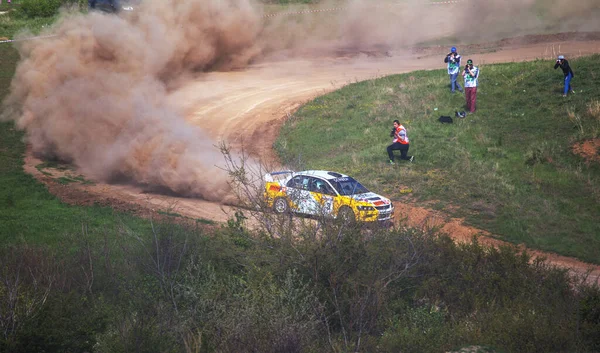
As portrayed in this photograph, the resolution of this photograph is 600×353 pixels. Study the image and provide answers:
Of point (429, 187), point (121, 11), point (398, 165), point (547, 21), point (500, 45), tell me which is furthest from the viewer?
point (547, 21)

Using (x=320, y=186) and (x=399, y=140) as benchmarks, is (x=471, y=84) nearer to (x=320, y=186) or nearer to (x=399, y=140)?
(x=399, y=140)

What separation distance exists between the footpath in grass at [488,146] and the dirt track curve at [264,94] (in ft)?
4.81

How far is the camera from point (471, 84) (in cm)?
2605

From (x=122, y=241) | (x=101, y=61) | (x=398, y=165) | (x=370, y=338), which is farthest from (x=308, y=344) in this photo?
(x=101, y=61)

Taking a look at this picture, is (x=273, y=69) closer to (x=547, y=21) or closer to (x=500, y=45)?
(x=500, y=45)

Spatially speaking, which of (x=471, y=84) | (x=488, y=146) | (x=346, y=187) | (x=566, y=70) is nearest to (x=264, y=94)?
(x=471, y=84)

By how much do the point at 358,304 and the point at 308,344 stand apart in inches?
65.7

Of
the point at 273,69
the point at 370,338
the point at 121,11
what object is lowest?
the point at 370,338

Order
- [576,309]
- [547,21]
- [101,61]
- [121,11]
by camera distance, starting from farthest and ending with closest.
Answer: [547,21] → [121,11] → [101,61] → [576,309]

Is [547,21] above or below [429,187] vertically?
above

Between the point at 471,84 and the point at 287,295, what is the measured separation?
56.5 ft

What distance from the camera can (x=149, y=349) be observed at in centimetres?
1005

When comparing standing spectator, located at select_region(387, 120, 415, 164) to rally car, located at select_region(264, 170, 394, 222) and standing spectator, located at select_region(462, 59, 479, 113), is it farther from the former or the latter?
standing spectator, located at select_region(462, 59, 479, 113)

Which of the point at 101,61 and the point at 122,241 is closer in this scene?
the point at 122,241
